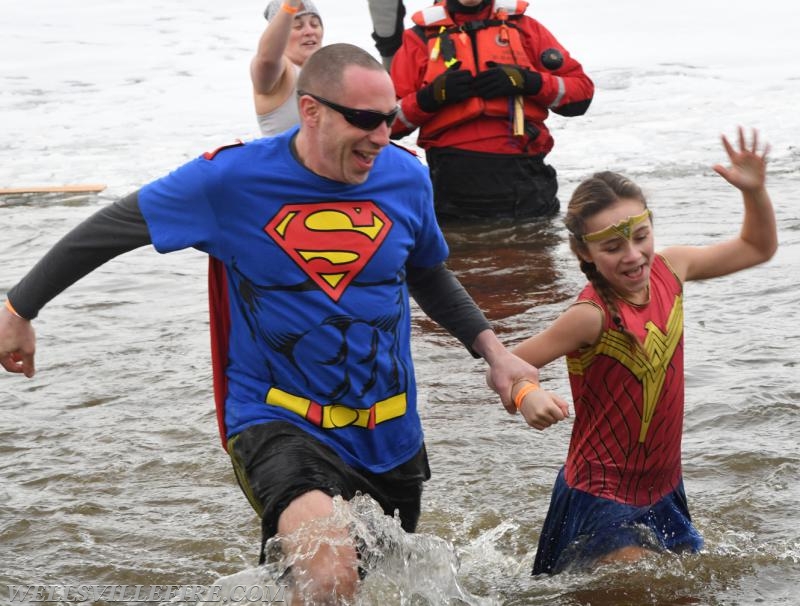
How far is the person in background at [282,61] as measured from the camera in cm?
648

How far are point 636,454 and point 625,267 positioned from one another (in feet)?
1.91

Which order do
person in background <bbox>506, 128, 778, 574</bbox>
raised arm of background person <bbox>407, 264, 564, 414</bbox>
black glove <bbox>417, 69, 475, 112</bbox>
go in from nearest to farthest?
1. person in background <bbox>506, 128, 778, 574</bbox>
2. raised arm of background person <bbox>407, 264, 564, 414</bbox>
3. black glove <bbox>417, 69, 475, 112</bbox>

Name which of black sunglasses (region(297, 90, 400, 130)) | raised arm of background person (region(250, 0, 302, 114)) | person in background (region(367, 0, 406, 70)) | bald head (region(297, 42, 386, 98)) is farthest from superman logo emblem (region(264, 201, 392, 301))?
person in background (region(367, 0, 406, 70))

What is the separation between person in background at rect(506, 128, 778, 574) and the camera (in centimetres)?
417

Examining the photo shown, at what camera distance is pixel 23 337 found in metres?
4.02

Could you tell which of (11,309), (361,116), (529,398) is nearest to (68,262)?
(11,309)

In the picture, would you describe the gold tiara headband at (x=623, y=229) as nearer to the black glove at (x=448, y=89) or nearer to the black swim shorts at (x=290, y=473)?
the black swim shorts at (x=290, y=473)

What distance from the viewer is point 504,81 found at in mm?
8898

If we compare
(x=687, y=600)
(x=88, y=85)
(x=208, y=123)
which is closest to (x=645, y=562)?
(x=687, y=600)

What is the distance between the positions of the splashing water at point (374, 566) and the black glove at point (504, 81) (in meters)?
4.97

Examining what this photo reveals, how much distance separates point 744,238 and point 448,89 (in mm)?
4655

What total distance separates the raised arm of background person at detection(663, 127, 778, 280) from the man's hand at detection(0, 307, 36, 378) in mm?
2022

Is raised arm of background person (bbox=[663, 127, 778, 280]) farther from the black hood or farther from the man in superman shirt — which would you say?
the black hood

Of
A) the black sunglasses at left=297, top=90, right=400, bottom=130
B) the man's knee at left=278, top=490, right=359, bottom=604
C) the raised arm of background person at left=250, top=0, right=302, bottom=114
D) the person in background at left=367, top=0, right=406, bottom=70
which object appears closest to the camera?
the man's knee at left=278, top=490, right=359, bottom=604
